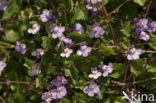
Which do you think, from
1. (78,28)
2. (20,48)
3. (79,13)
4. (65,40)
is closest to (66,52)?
(65,40)

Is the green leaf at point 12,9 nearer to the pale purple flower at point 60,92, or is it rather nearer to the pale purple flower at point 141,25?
the pale purple flower at point 60,92

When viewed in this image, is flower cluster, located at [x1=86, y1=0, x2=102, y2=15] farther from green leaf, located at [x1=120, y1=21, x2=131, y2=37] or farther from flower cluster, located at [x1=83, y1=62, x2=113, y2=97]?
flower cluster, located at [x1=83, y1=62, x2=113, y2=97]

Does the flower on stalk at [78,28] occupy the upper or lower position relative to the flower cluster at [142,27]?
upper

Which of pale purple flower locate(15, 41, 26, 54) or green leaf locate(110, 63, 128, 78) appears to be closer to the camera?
green leaf locate(110, 63, 128, 78)

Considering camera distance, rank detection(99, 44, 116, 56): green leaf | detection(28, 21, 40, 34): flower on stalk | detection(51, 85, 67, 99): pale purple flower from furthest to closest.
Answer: detection(28, 21, 40, 34): flower on stalk
detection(51, 85, 67, 99): pale purple flower
detection(99, 44, 116, 56): green leaf

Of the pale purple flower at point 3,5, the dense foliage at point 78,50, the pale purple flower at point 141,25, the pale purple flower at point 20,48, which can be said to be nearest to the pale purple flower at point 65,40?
the dense foliage at point 78,50

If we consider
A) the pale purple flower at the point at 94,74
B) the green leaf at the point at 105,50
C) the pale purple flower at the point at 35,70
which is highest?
the green leaf at the point at 105,50

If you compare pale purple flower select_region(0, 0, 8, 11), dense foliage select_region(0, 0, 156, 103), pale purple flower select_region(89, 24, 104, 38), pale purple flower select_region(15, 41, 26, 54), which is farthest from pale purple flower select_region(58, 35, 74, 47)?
pale purple flower select_region(0, 0, 8, 11)

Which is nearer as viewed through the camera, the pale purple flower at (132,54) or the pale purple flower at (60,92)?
the pale purple flower at (132,54)
